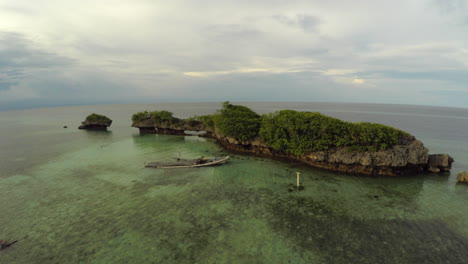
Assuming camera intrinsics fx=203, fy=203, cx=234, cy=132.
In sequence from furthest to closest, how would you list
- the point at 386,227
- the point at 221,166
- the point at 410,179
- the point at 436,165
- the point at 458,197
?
the point at 221,166, the point at 436,165, the point at 410,179, the point at 458,197, the point at 386,227

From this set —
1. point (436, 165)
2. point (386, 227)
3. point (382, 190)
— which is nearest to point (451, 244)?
point (386, 227)

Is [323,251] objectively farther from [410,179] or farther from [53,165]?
[53,165]

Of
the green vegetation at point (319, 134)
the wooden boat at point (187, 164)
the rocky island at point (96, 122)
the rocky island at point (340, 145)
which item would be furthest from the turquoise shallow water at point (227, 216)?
the rocky island at point (96, 122)

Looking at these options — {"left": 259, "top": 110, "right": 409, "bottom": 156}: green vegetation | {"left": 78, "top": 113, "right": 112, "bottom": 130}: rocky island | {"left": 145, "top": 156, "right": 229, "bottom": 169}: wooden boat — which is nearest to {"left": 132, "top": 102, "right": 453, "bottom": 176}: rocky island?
{"left": 259, "top": 110, "right": 409, "bottom": 156}: green vegetation

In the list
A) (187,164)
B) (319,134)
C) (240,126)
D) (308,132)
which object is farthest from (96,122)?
(319,134)

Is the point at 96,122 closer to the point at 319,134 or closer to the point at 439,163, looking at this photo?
the point at 319,134

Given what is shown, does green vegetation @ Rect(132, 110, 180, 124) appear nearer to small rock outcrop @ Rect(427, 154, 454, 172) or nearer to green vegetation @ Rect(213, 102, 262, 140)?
green vegetation @ Rect(213, 102, 262, 140)
